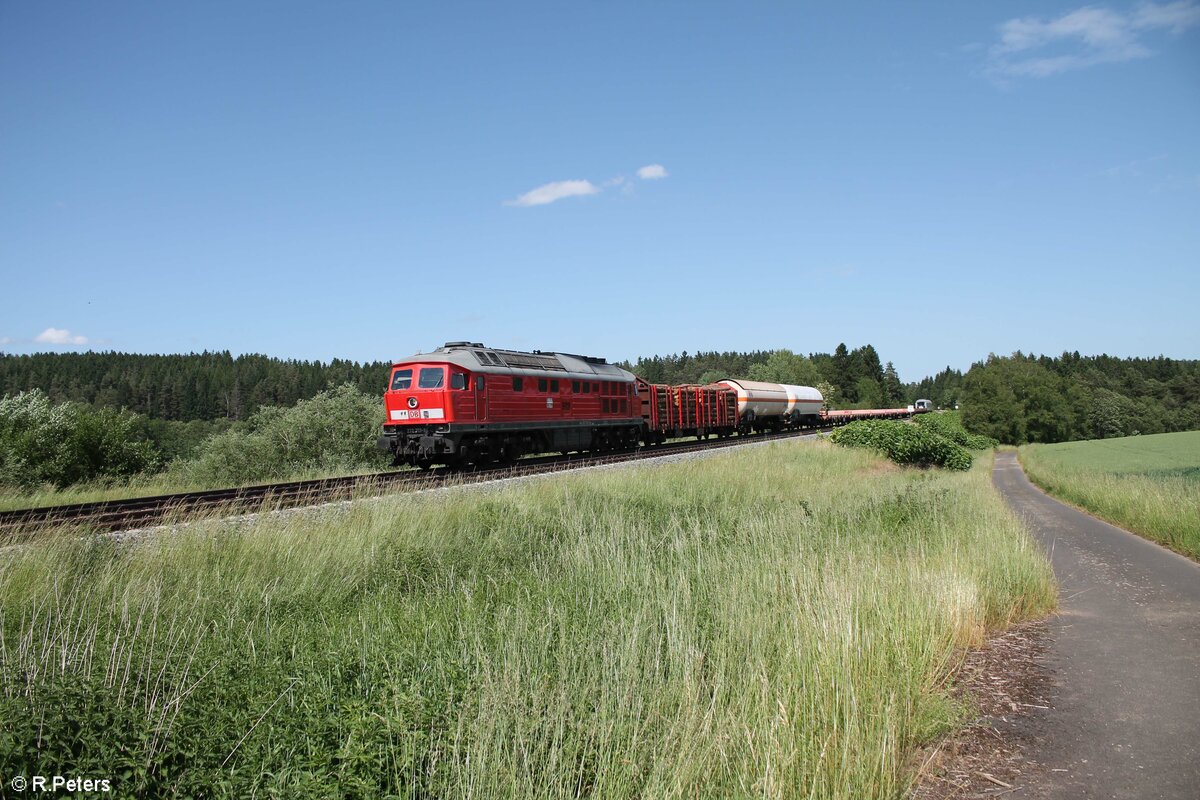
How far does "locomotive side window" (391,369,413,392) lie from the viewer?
71.1 feet

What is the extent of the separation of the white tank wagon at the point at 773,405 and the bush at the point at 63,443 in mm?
31305

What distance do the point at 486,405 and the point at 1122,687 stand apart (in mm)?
17912

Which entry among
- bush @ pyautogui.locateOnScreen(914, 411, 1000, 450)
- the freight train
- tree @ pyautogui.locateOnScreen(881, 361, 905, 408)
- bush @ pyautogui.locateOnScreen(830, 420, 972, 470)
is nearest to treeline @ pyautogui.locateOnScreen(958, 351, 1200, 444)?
bush @ pyautogui.locateOnScreen(914, 411, 1000, 450)

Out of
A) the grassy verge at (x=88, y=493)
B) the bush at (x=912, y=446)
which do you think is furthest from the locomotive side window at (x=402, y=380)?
the bush at (x=912, y=446)

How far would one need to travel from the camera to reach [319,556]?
27.6 feet

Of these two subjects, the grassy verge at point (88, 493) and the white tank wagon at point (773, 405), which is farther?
the white tank wagon at point (773, 405)

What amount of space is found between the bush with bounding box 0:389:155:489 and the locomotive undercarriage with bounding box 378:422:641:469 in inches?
375

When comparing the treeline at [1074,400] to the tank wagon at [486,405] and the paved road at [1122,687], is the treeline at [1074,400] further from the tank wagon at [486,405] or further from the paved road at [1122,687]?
the paved road at [1122,687]

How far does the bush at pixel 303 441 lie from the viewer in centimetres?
2864

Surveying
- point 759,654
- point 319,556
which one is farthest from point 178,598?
point 759,654

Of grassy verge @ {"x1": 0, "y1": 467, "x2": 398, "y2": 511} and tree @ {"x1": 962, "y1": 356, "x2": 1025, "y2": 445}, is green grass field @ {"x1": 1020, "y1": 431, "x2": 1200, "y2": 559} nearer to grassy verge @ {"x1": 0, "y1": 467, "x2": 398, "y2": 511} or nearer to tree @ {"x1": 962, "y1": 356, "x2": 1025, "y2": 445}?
grassy verge @ {"x1": 0, "y1": 467, "x2": 398, "y2": 511}

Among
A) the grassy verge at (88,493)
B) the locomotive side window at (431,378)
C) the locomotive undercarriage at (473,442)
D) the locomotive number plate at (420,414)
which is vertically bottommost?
the grassy verge at (88,493)

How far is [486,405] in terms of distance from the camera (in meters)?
22.0

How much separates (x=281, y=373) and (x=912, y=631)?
412ft
